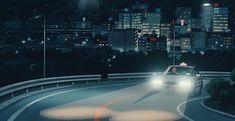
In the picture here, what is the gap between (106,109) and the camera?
17578mm

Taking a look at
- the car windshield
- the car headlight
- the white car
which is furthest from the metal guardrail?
the car windshield

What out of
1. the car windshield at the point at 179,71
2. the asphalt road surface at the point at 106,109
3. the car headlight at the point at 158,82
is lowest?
the asphalt road surface at the point at 106,109

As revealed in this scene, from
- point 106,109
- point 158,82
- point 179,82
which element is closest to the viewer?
point 106,109

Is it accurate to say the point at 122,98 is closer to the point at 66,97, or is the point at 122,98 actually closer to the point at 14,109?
the point at 66,97

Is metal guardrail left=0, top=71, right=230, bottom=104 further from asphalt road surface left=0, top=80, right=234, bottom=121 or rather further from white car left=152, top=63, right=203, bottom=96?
A: white car left=152, top=63, right=203, bottom=96

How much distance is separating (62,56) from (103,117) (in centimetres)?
16551

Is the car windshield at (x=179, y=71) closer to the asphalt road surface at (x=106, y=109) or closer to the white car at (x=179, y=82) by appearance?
the white car at (x=179, y=82)

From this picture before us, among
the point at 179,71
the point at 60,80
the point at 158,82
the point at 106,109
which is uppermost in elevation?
the point at 179,71

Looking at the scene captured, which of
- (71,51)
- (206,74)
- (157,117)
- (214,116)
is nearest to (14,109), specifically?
(157,117)

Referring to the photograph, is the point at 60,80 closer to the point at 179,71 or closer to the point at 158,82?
the point at 179,71

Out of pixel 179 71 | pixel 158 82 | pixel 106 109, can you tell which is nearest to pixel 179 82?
pixel 158 82

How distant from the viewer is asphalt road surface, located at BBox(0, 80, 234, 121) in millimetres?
15055

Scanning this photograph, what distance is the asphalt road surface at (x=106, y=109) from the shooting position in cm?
1505

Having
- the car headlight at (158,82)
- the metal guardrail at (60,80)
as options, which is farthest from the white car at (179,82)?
the metal guardrail at (60,80)
